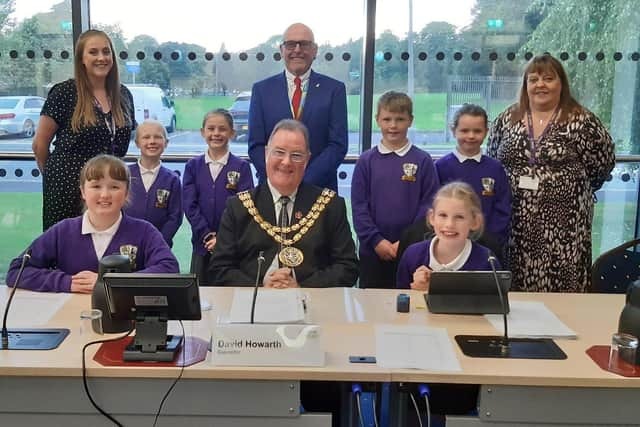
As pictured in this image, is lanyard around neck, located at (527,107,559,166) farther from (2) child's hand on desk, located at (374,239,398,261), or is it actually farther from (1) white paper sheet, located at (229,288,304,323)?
(1) white paper sheet, located at (229,288,304,323)

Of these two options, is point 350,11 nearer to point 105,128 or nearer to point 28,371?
point 105,128

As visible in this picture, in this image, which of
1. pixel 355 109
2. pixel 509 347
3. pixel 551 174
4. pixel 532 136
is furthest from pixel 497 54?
pixel 509 347

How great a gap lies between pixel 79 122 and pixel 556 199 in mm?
2276

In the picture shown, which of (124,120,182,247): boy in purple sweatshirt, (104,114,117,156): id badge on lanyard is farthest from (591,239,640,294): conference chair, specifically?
(104,114,117,156): id badge on lanyard

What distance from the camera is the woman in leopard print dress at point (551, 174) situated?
9.88 feet

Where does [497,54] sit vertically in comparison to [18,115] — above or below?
above

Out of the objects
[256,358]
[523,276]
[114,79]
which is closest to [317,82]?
[114,79]

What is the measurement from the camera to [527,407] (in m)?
1.68

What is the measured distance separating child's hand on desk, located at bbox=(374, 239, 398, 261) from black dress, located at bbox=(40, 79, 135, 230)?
1384mm

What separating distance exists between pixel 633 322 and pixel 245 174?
2.10m

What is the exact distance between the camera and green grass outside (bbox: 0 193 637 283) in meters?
4.42

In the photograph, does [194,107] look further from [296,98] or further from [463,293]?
[463,293]

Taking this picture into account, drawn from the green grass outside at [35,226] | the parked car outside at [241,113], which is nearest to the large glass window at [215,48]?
the parked car outside at [241,113]

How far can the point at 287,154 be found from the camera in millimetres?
2516
